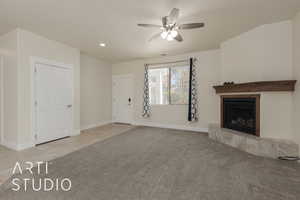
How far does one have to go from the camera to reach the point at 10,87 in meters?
3.06

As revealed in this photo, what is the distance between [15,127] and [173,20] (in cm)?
382

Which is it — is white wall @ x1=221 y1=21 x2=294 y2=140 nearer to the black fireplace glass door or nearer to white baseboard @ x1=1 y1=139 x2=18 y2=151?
the black fireplace glass door

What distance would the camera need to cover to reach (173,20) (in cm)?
221

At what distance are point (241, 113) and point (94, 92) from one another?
468cm

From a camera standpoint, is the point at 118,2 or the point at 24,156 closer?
the point at 118,2

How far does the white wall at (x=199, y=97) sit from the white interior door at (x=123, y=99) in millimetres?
227

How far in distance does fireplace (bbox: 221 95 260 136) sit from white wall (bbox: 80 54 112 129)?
424 centimetres

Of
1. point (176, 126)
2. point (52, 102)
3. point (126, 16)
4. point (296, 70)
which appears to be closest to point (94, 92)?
point (52, 102)

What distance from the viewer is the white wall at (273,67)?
8.65ft

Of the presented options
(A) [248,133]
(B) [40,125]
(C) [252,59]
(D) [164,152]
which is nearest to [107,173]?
(D) [164,152]

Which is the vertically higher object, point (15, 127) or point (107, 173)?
point (15, 127)

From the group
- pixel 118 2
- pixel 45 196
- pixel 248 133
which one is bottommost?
pixel 45 196

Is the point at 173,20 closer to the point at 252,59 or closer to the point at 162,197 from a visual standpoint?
the point at 252,59

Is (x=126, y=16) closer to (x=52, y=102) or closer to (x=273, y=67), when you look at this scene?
(x=52, y=102)
